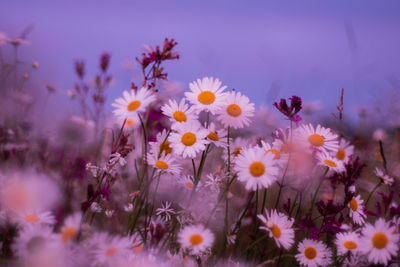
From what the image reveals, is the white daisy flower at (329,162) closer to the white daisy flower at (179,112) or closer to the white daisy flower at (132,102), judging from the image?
the white daisy flower at (179,112)

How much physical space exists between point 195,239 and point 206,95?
0.53 m

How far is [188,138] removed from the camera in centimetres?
113

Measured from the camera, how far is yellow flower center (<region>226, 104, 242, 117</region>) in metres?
1.23

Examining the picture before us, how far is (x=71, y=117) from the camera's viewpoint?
9.36 ft

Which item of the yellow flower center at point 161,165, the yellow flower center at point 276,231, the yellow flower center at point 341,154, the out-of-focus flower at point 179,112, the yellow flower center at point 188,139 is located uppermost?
the out-of-focus flower at point 179,112

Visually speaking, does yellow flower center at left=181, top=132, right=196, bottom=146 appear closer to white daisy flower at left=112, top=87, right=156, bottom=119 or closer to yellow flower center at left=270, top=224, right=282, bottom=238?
white daisy flower at left=112, top=87, right=156, bottom=119

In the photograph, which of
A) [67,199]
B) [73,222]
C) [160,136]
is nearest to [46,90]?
[67,199]

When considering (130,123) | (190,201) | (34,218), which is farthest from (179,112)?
(130,123)

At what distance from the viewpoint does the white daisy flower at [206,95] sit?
1.18 metres

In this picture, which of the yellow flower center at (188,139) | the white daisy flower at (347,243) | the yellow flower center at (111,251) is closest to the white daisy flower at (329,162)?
the white daisy flower at (347,243)

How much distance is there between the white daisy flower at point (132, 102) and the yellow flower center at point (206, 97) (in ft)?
0.65

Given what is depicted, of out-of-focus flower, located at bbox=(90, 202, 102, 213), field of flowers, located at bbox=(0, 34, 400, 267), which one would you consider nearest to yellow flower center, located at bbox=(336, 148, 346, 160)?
field of flowers, located at bbox=(0, 34, 400, 267)

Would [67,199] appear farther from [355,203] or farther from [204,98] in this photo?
[355,203]

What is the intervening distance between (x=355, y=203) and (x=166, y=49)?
102 centimetres
